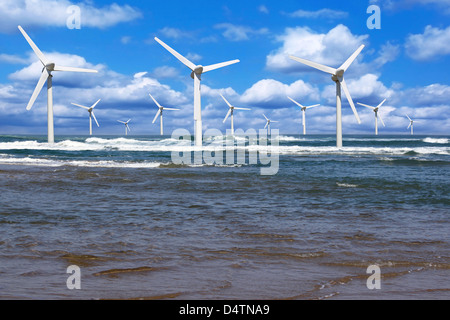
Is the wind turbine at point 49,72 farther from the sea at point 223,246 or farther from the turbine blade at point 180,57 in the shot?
the sea at point 223,246

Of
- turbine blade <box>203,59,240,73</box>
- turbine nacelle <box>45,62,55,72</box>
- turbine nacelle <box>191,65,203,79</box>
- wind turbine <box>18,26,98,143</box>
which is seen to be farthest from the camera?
turbine nacelle <box>45,62,55,72</box>

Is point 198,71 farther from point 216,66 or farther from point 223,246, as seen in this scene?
point 223,246

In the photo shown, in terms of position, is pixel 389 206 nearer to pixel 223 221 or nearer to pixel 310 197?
pixel 310 197

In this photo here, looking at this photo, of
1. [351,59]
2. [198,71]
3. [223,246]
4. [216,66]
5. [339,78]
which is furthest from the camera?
[351,59]

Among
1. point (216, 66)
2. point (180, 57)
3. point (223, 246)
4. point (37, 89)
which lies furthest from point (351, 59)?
point (223, 246)

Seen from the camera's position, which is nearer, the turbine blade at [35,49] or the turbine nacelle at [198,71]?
the turbine nacelle at [198,71]

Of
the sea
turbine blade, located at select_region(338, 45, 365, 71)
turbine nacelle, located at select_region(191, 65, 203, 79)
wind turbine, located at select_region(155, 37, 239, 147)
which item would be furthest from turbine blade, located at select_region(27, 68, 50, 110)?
the sea

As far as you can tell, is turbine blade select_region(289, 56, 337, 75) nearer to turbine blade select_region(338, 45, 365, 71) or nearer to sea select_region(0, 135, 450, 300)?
turbine blade select_region(338, 45, 365, 71)

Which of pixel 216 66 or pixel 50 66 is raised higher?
pixel 50 66

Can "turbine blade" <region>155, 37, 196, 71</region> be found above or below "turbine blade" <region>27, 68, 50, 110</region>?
above

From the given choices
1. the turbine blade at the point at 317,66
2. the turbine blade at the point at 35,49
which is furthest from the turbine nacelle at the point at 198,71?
the turbine blade at the point at 35,49

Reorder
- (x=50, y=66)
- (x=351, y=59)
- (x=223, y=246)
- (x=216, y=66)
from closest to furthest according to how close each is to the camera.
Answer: (x=223, y=246), (x=216, y=66), (x=50, y=66), (x=351, y=59)
